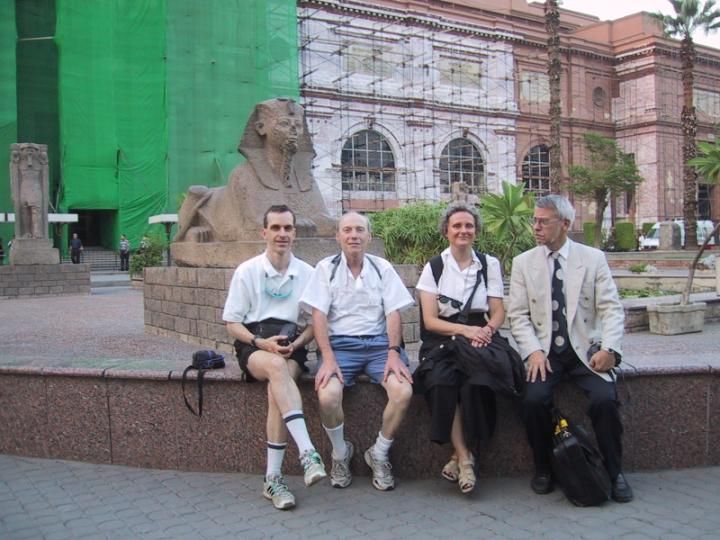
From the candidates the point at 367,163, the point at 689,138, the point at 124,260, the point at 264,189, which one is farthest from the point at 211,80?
the point at 264,189

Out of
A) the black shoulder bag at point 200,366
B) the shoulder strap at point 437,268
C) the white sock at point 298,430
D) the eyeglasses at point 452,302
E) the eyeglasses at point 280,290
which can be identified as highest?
the shoulder strap at point 437,268

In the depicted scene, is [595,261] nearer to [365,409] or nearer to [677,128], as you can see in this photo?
[365,409]

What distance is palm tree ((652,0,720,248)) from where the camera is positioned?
3002 cm

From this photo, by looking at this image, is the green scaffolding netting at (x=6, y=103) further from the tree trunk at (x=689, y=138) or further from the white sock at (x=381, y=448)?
the white sock at (x=381, y=448)

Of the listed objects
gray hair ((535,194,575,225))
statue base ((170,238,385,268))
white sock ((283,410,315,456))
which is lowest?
white sock ((283,410,315,456))

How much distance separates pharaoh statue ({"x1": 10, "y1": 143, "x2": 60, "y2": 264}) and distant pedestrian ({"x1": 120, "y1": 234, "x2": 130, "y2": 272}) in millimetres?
10491

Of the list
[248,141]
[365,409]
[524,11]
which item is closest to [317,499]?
[365,409]

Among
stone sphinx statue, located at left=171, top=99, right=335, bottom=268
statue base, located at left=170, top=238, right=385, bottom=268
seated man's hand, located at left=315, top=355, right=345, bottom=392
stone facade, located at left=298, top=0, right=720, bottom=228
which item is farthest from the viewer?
stone facade, located at left=298, top=0, right=720, bottom=228

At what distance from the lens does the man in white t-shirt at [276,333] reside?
13.7 feet

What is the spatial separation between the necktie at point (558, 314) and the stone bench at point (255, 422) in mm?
320

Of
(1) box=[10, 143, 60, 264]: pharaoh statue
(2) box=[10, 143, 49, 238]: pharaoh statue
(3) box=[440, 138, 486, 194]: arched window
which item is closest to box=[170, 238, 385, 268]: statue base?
(1) box=[10, 143, 60, 264]: pharaoh statue

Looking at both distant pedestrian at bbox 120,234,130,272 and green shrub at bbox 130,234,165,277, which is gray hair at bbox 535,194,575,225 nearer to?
green shrub at bbox 130,234,165,277

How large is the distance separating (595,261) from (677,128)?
4742cm

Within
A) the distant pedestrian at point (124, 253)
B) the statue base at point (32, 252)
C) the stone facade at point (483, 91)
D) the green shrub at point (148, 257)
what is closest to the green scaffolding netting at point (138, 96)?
the distant pedestrian at point (124, 253)
